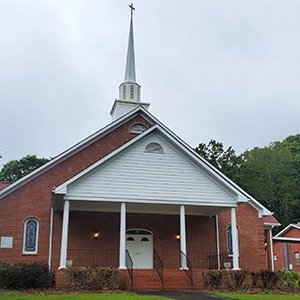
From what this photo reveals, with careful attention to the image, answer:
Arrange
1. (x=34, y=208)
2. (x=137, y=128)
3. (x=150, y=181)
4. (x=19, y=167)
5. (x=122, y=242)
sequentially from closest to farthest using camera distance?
1. (x=122, y=242)
2. (x=150, y=181)
3. (x=34, y=208)
4. (x=137, y=128)
5. (x=19, y=167)

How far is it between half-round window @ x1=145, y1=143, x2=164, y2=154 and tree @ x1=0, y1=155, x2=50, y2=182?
4035cm

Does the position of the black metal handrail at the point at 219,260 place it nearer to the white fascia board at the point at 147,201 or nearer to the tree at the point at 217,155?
the white fascia board at the point at 147,201

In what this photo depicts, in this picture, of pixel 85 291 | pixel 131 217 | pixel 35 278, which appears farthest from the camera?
pixel 131 217

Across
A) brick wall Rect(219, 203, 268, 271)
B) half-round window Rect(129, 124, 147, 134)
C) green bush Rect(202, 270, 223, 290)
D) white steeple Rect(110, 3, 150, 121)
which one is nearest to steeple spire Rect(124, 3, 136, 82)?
white steeple Rect(110, 3, 150, 121)

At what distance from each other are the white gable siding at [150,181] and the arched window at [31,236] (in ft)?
13.8

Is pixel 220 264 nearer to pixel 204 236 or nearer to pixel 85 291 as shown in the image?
pixel 204 236

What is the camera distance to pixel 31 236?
21016mm

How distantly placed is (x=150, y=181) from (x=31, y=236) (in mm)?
6403

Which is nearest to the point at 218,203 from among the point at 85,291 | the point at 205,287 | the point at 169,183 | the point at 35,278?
the point at 169,183

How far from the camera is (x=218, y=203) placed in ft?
64.0

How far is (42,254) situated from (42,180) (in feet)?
11.5

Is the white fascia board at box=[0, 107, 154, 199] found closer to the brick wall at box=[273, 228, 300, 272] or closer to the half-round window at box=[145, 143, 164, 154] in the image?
the half-round window at box=[145, 143, 164, 154]

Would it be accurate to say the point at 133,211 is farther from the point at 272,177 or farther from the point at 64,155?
the point at 272,177

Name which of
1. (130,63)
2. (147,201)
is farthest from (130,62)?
(147,201)
